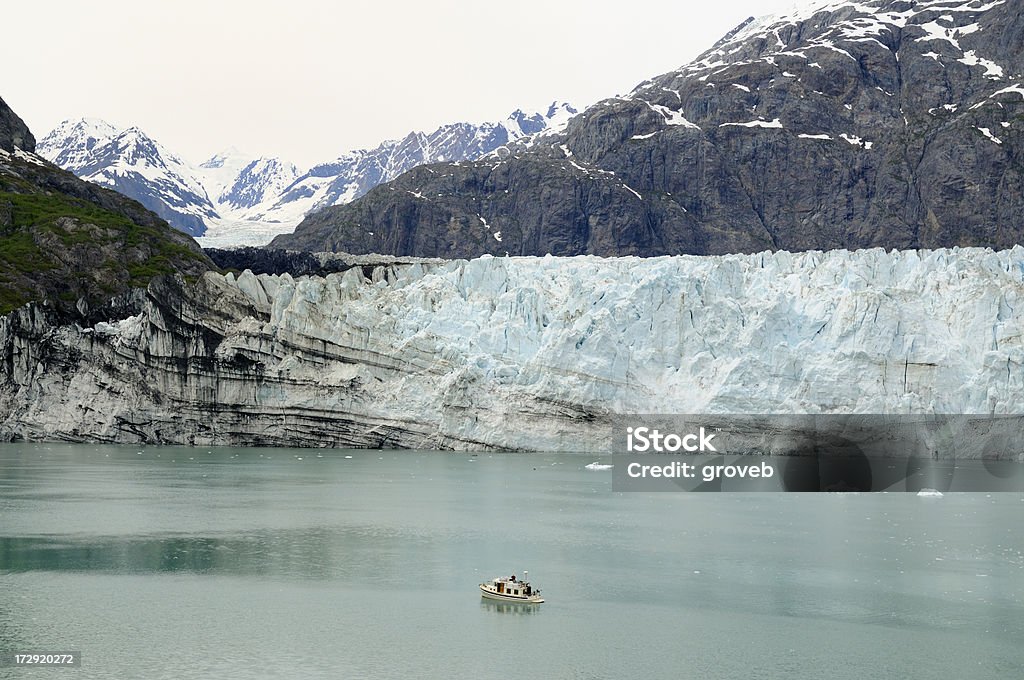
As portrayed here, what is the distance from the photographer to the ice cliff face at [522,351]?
174 feet

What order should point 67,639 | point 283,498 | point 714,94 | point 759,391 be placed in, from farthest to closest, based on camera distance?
1. point 714,94
2. point 759,391
3. point 283,498
4. point 67,639

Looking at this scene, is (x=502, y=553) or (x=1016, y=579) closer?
(x=1016, y=579)

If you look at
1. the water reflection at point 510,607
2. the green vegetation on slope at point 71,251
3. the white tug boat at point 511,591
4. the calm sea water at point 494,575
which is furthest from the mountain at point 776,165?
the water reflection at point 510,607

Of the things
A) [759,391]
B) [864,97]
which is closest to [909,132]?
[864,97]

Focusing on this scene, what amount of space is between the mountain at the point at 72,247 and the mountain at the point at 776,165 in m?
37.1

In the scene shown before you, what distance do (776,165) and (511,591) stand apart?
110674 mm

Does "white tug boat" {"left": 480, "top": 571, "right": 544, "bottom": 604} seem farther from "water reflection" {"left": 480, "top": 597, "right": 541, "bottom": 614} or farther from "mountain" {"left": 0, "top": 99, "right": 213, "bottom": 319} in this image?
"mountain" {"left": 0, "top": 99, "right": 213, "bottom": 319}

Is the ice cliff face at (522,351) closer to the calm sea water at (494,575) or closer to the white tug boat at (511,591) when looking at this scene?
the calm sea water at (494,575)

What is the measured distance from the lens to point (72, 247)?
83.0 meters

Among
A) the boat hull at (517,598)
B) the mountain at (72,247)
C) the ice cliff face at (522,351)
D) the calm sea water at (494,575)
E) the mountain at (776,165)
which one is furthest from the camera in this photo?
the mountain at (776,165)

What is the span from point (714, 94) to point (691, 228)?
18.4 m

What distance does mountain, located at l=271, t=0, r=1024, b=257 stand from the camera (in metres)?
121

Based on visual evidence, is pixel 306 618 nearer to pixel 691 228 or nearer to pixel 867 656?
pixel 867 656

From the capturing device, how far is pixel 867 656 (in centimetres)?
2141
